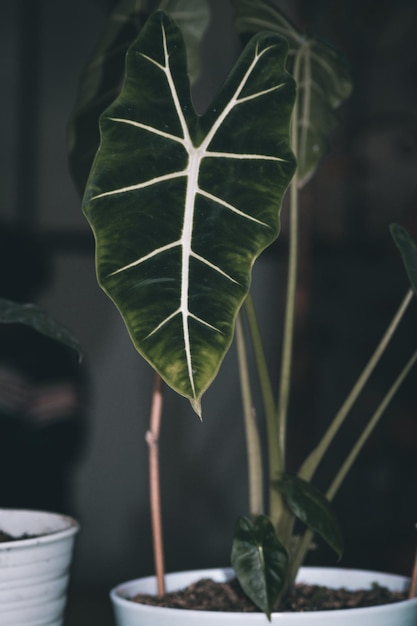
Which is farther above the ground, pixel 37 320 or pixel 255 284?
pixel 255 284

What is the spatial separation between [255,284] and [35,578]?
254 centimetres

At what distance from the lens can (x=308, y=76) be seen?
115 cm

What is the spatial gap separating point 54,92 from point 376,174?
4.02 feet

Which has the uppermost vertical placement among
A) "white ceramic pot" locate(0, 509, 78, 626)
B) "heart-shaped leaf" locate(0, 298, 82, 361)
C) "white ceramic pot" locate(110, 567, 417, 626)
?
"heart-shaped leaf" locate(0, 298, 82, 361)

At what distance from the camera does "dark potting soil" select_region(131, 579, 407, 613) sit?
0.82 m

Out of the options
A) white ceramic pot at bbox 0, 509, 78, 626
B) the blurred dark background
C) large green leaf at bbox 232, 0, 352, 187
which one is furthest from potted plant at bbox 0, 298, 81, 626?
the blurred dark background

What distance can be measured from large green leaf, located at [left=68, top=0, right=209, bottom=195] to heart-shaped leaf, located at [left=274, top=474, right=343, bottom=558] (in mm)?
486

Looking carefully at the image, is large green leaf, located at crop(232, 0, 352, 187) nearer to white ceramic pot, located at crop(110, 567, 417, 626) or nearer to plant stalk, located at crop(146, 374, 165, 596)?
plant stalk, located at crop(146, 374, 165, 596)

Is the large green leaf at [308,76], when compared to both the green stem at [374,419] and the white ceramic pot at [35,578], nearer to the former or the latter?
the green stem at [374,419]

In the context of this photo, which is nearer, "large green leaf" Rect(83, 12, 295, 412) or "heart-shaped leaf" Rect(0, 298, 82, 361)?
"large green leaf" Rect(83, 12, 295, 412)

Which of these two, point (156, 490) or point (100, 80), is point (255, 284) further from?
point (156, 490)

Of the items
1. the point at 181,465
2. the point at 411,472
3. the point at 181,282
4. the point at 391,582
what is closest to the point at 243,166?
the point at 181,282

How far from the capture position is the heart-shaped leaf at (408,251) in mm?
747

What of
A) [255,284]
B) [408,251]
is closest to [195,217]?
[408,251]
